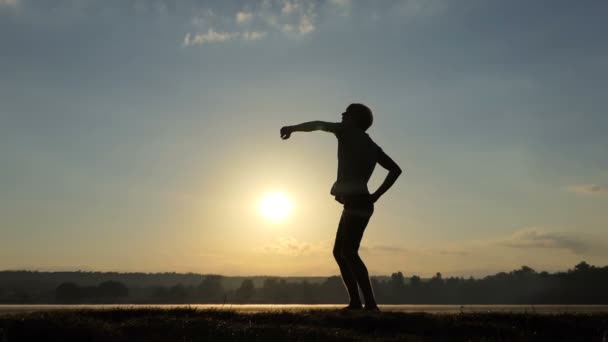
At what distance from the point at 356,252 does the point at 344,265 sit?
402 millimetres

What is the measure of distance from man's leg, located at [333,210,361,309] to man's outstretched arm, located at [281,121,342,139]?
162 centimetres

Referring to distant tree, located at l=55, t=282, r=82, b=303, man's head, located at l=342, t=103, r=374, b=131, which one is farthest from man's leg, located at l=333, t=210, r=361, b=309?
distant tree, located at l=55, t=282, r=82, b=303

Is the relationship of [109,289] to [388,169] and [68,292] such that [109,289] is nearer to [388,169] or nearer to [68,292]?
[68,292]

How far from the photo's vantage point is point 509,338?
27.1 feet

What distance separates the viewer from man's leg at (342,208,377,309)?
36.8 ft

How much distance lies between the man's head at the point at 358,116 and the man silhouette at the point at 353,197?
18 centimetres

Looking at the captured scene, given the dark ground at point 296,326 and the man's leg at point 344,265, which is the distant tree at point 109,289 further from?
the dark ground at point 296,326

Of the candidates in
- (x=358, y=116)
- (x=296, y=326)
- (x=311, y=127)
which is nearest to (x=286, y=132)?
(x=311, y=127)

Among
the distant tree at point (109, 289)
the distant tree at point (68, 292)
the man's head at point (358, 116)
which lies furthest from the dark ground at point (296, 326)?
the distant tree at point (109, 289)

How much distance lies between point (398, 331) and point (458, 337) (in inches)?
34.9

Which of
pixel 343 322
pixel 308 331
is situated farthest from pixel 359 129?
pixel 308 331

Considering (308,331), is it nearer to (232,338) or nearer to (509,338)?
(232,338)

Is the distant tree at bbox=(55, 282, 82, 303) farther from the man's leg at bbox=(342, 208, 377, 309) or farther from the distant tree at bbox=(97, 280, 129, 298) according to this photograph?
the man's leg at bbox=(342, 208, 377, 309)

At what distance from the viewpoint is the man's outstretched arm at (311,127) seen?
1094cm
